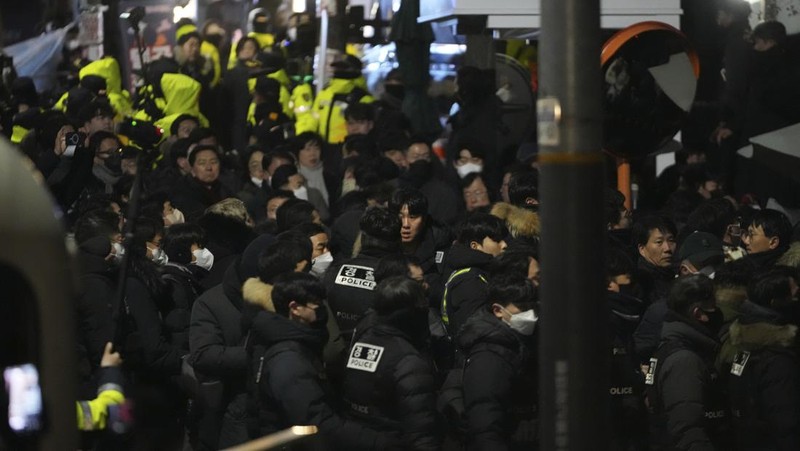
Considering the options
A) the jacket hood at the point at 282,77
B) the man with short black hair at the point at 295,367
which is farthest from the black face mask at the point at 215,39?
the man with short black hair at the point at 295,367

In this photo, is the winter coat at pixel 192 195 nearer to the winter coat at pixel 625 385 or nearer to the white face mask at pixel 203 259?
the white face mask at pixel 203 259

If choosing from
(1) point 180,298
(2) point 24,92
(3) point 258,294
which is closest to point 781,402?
(3) point 258,294

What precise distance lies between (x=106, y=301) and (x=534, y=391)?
258cm

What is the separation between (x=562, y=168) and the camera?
5793mm

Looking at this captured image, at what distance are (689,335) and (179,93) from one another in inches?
362

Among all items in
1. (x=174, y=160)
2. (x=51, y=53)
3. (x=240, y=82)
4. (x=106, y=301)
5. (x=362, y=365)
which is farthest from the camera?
(x=51, y=53)

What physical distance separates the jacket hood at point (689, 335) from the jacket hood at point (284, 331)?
2.09 meters

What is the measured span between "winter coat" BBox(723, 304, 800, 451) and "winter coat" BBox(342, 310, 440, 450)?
2009mm

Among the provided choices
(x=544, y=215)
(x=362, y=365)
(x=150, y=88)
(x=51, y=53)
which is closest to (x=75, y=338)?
(x=544, y=215)

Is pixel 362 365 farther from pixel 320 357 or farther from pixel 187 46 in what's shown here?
pixel 187 46

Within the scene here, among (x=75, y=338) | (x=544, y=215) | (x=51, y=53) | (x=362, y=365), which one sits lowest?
(x=51, y=53)

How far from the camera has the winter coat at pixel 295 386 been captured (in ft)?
27.3

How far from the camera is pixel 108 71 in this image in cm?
1778

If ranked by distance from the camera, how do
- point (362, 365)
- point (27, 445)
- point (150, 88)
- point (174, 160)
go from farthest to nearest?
1. point (150, 88)
2. point (174, 160)
3. point (362, 365)
4. point (27, 445)
